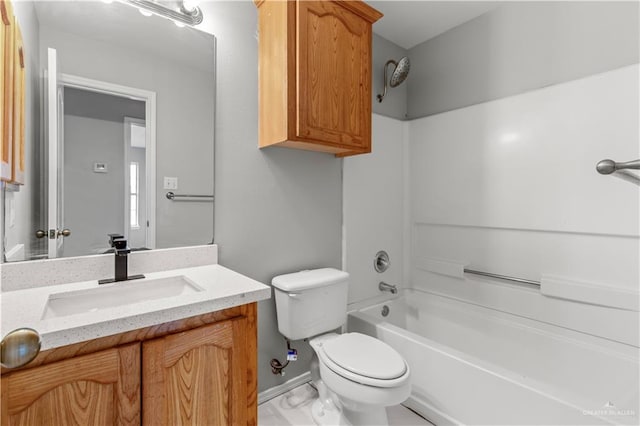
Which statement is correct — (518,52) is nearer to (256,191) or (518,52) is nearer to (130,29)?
(256,191)

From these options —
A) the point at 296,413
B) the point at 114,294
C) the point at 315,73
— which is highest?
the point at 315,73

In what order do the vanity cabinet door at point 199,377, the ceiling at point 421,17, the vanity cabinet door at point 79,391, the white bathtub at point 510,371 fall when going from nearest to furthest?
the vanity cabinet door at point 79,391, the vanity cabinet door at point 199,377, the white bathtub at point 510,371, the ceiling at point 421,17

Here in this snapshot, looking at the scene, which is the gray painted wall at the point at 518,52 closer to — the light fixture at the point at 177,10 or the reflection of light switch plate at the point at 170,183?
the light fixture at the point at 177,10

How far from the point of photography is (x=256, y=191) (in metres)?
1.67

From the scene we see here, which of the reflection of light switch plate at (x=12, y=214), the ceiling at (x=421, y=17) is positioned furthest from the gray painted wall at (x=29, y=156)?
the ceiling at (x=421, y=17)

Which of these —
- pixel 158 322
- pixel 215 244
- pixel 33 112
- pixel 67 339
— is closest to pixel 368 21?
pixel 215 244

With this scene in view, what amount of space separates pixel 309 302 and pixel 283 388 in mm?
594

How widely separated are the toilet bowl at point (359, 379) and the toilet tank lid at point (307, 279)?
299 mm

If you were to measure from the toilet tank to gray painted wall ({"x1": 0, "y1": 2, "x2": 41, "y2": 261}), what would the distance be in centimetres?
104

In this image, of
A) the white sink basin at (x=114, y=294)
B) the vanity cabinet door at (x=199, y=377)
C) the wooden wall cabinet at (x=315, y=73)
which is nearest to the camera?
the vanity cabinet door at (x=199, y=377)

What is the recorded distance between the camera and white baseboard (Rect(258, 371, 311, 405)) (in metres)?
1.70

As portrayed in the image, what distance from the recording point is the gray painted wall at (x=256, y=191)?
1.55m

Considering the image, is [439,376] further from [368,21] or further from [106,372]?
[368,21]

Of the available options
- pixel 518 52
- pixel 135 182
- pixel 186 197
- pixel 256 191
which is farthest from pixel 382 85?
pixel 135 182
